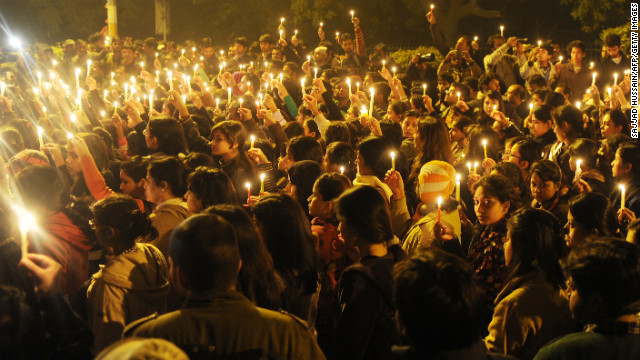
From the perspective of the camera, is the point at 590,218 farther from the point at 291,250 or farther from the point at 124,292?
the point at 124,292

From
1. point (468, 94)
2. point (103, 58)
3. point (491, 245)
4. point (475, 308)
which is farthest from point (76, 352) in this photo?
point (103, 58)

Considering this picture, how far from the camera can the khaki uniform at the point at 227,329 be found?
2408 mm

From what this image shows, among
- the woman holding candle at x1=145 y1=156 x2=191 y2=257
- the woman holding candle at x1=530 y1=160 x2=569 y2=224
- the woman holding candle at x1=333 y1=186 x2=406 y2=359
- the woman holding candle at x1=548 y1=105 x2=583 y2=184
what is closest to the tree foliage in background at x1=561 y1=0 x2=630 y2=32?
the woman holding candle at x1=548 y1=105 x2=583 y2=184

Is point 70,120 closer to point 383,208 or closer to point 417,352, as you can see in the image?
point 383,208

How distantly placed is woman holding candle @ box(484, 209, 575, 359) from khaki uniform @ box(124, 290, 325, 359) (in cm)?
123

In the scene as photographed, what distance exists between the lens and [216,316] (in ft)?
8.05

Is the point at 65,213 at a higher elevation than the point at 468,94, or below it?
below

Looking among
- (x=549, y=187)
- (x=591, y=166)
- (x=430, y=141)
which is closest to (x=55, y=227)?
(x=549, y=187)

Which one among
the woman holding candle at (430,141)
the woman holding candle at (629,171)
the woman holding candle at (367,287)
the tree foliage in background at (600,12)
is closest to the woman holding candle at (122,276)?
the woman holding candle at (367,287)

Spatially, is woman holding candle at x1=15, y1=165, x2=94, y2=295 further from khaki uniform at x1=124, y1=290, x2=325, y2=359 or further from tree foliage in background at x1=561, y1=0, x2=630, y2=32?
tree foliage in background at x1=561, y1=0, x2=630, y2=32

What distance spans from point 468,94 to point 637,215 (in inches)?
231

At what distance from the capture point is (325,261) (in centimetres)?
396

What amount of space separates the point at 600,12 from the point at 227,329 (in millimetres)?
19594

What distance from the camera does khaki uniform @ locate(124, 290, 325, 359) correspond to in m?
2.41
